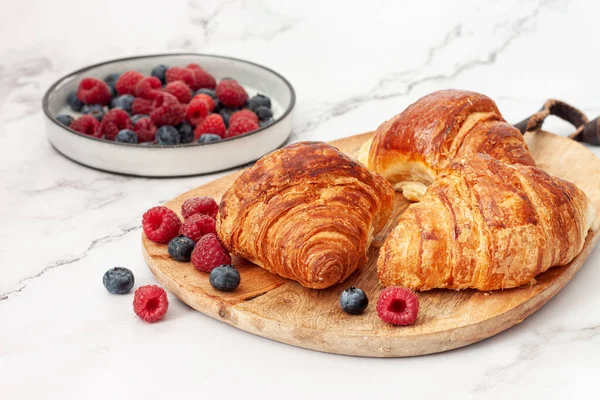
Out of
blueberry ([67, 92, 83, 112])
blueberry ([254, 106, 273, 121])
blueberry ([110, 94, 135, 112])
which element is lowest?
blueberry ([67, 92, 83, 112])

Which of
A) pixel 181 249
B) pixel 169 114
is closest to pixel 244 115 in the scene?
pixel 169 114

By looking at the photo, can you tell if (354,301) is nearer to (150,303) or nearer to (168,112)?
(150,303)

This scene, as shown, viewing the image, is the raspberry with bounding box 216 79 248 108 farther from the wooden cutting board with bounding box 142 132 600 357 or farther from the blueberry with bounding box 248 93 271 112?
the wooden cutting board with bounding box 142 132 600 357

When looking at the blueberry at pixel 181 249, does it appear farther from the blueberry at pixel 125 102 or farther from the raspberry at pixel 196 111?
the blueberry at pixel 125 102

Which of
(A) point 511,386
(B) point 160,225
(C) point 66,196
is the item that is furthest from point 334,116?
(A) point 511,386

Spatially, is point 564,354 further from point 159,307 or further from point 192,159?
point 192,159

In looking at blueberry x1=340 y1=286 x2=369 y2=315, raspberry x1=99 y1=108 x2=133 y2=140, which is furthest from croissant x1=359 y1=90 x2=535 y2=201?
raspberry x1=99 y1=108 x2=133 y2=140

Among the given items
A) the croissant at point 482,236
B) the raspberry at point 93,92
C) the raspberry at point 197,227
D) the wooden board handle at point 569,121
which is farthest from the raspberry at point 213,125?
the croissant at point 482,236
